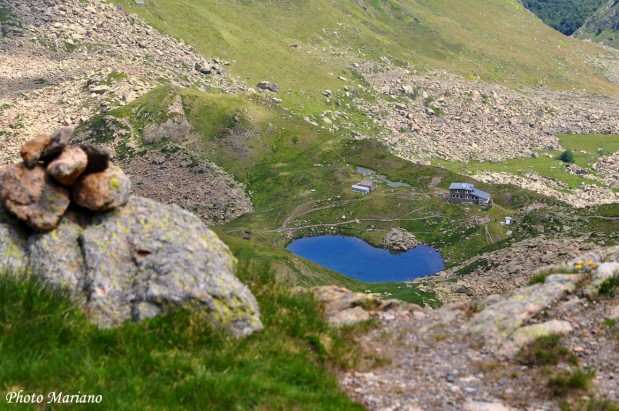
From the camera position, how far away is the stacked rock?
573 inches

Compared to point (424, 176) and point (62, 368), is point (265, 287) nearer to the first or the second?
point (62, 368)

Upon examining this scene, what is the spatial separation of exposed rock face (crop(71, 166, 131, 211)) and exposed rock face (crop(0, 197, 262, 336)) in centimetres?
43

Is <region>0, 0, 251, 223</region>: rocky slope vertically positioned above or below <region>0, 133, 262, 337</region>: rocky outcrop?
below

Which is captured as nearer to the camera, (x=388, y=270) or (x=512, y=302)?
(x=512, y=302)

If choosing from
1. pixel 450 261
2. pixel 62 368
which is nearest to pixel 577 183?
pixel 450 261

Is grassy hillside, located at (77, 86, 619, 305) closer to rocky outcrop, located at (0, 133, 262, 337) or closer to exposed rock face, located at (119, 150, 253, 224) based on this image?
exposed rock face, located at (119, 150, 253, 224)

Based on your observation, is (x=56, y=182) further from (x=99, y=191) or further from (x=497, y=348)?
(x=497, y=348)

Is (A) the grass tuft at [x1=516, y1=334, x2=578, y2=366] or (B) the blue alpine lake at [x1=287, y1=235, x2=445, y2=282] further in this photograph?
(B) the blue alpine lake at [x1=287, y1=235, x2=445, y2=282]

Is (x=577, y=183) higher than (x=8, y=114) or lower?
higher

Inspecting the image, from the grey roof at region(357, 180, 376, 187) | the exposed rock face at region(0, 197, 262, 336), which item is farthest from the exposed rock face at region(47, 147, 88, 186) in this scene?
the grey roof at region(357, 180, 376, 187)

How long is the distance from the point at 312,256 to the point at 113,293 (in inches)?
3916

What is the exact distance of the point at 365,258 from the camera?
112438 millimetres

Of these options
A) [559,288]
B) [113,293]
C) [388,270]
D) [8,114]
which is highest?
[559,288]

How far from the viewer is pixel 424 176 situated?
146 m
